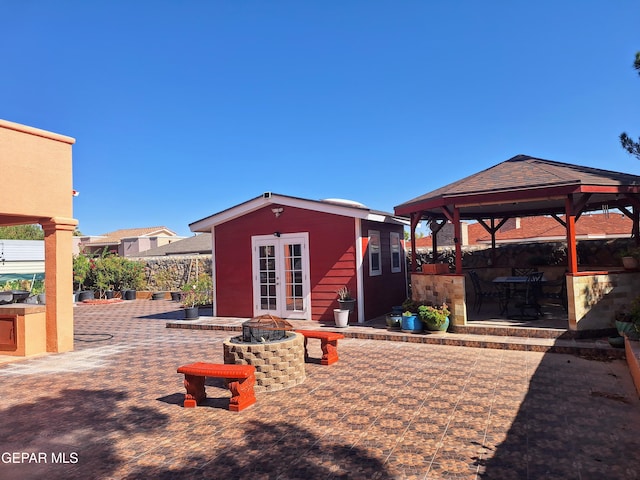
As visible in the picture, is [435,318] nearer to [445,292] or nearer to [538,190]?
[445,292]

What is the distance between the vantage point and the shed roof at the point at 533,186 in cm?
733

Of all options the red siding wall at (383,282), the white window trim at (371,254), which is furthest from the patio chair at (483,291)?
the white window trim at (371,254)

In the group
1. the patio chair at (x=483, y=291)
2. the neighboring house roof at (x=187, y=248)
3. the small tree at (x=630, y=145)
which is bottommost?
the patio chair at (x=483, y=291)

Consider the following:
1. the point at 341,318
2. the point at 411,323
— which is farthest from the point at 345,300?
the point at 411,323

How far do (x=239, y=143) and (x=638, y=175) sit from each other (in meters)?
18.4

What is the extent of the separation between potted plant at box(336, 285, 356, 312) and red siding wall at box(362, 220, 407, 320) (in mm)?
495

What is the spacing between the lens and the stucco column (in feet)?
25.3

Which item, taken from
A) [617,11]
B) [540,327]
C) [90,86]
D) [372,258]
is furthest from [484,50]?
[90,86]

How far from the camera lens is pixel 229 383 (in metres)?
4.50

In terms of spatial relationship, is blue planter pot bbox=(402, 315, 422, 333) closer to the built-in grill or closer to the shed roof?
the shed roof

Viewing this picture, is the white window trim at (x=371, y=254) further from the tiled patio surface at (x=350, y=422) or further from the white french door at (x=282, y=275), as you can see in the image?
the tiled patio surface at (x=350, y=422)

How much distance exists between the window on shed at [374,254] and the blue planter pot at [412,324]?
2.33m

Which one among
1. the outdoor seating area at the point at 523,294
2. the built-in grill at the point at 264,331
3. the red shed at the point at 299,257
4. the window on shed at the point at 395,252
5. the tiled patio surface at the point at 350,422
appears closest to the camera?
the tiled patio surface at the point at 350,422

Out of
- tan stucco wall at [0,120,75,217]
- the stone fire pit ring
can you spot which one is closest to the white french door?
tan stucco wall at [0,120,75,217]
